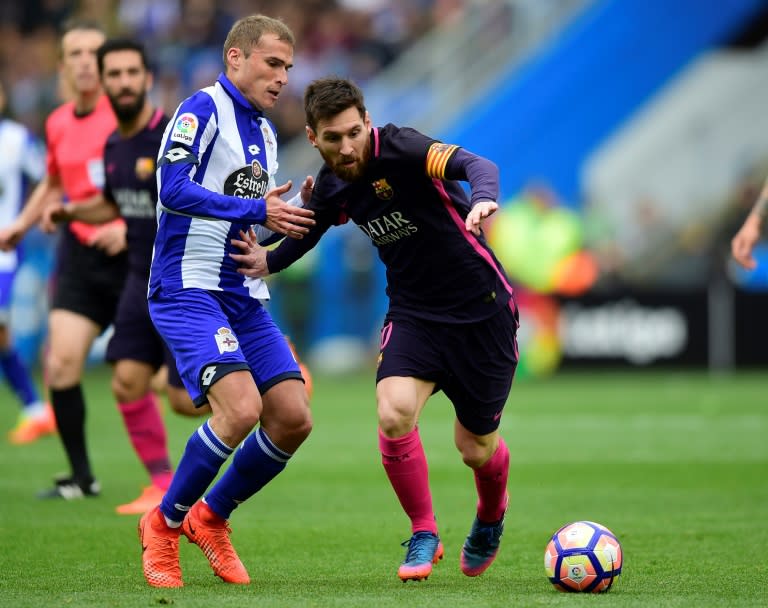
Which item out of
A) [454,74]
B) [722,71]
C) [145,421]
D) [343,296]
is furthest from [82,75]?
[722,71]

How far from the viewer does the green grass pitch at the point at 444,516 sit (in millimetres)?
5875

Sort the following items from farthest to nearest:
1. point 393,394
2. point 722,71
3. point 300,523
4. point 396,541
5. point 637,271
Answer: point 722,71
point 637,271
point 300,523
point 396,541
point 393,394

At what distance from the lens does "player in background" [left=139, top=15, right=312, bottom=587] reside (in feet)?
20.0

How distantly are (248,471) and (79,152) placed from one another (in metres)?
3.54

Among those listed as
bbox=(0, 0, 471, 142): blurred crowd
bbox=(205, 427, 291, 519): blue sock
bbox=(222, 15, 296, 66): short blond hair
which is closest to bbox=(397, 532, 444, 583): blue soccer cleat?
bbox=(205, 427, 291, 519): blue sock

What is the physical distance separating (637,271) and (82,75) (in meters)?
14.4

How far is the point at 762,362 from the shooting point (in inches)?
761

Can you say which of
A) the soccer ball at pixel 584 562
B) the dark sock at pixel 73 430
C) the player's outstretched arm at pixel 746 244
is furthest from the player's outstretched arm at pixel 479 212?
the dark sock at pixel 73 430

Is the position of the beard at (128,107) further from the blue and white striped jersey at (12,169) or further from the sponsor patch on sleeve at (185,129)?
the blue and white striped jersey at (12,169)

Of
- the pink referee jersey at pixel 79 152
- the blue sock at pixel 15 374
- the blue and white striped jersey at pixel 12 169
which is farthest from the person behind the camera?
the blue sock at pixel 15 374

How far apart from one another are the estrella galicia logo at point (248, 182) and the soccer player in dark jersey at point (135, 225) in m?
2.06

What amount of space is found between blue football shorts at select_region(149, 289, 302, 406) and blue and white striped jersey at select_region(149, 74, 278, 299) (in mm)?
63

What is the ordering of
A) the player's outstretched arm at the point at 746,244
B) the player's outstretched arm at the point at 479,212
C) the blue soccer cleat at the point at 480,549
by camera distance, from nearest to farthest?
the player's outstretched arm at the point at 479,212 < the blue soccer cleat at the point at 480,549 < the player's outstretched arm at the point at 746,244

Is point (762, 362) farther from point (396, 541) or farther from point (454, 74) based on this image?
point (396, 541)
